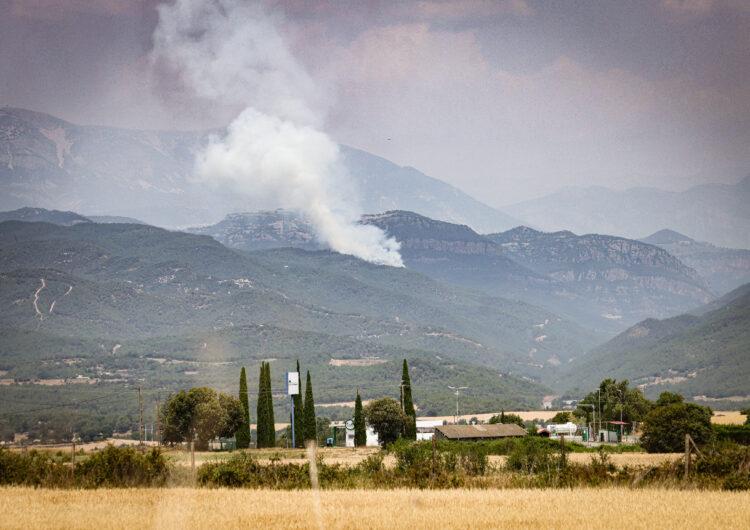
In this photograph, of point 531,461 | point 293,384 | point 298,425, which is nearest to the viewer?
point 531,461

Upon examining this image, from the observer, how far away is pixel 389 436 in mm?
83812

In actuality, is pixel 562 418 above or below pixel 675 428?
below

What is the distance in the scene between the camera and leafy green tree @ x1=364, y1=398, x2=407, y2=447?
82938 millimetres

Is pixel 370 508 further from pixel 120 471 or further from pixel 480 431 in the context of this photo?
pixel 480 431

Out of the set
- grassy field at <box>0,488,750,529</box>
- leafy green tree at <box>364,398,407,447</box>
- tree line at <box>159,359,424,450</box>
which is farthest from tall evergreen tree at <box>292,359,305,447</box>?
grassy field at <box>0,488,750,529</box>

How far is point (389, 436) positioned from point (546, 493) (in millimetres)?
54153

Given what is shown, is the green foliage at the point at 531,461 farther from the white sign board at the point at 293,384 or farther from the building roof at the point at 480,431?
the white sign board at the point at 293,384

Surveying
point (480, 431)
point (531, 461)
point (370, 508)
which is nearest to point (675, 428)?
point (480, 431)

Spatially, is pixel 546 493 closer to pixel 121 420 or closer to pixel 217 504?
pixel 217 504

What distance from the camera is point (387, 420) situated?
8300cm

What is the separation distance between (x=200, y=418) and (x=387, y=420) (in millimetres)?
18604

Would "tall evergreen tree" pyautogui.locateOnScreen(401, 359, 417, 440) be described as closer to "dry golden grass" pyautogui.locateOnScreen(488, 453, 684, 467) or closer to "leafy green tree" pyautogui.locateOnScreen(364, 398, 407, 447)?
"leafy green tree" pyautogui.locateOnScreen(364, 398, 407, 447)

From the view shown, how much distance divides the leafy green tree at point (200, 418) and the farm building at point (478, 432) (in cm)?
2102

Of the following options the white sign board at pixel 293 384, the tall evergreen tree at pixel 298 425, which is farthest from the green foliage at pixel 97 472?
the white sign board at pixel 293 384
